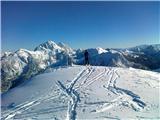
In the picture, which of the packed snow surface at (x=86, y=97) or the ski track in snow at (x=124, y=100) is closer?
the packed snow surface at (x=86, y=97)

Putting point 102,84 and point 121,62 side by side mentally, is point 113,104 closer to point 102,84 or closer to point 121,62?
point 102,84

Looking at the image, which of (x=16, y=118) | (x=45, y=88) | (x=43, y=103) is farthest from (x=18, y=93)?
(x=16, y=118)

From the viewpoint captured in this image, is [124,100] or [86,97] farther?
[86,97]

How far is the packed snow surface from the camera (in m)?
18.8

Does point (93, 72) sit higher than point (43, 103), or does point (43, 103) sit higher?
point (93, 72)

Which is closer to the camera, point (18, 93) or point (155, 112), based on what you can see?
point (155, 112)

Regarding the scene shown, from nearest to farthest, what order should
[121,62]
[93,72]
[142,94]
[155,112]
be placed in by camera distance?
[155,112] < [142,94] < [93,72] < [121,62]

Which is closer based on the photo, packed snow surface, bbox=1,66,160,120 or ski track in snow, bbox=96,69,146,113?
packed snow surface, bbox=1,66,160,120

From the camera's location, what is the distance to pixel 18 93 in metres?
26.0

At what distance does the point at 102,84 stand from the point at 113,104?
18.7ft

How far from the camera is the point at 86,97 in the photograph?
2216cm

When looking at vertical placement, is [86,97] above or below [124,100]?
above

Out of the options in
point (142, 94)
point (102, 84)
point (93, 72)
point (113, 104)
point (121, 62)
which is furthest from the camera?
point (121, 62)

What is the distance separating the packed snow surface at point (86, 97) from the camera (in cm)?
1880
